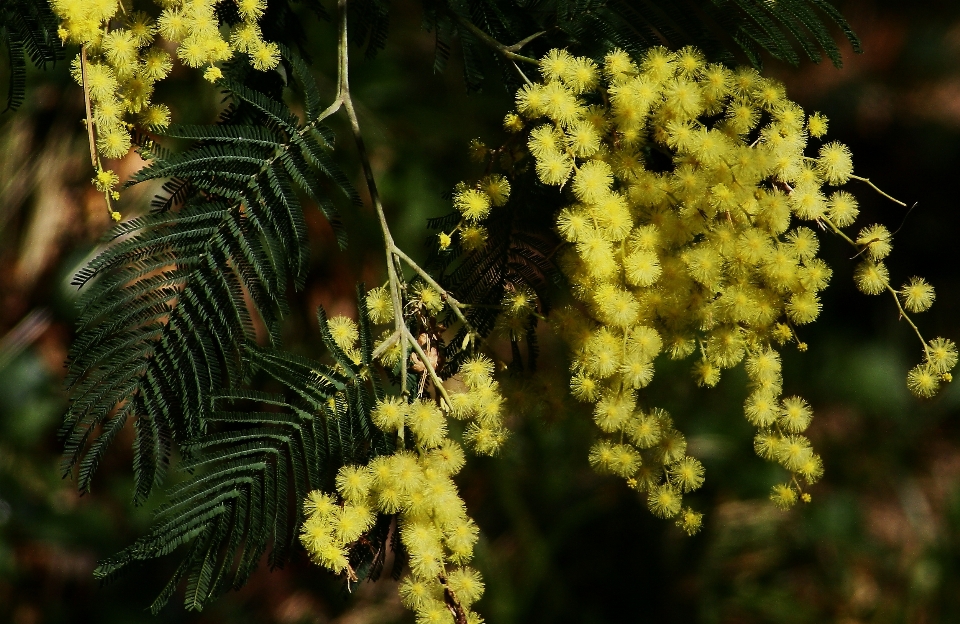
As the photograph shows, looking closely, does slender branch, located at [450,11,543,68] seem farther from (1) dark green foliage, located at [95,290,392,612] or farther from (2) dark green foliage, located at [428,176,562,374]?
(1) dark green foliage, located at [95,290,392,612]

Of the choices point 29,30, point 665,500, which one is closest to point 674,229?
point 665,500

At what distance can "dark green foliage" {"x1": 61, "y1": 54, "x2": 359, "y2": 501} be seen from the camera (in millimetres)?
859

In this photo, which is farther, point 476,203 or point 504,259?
point 504,259

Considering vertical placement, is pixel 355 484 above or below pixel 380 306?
below

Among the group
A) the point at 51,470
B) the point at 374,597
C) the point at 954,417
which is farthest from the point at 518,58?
the point at 954,417

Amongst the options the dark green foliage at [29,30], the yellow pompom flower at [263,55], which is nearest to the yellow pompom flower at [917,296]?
the yellow pompom flower at [263,55]

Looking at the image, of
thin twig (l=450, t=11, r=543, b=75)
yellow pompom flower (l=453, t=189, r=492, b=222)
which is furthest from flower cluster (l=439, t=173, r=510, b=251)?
thin twig (l=450, t=11, r=543, b=75)

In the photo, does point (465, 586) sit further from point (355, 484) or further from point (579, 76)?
point (579, 76)

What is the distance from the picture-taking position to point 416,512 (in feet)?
2.53

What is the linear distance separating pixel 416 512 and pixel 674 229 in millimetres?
396

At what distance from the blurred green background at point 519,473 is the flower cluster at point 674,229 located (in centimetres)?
110

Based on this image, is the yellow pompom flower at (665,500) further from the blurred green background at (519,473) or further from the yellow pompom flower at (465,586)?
the blurred green background at (519,473)

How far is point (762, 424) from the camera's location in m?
0.87

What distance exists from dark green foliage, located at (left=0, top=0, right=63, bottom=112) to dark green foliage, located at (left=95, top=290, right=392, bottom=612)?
0.39 meters
